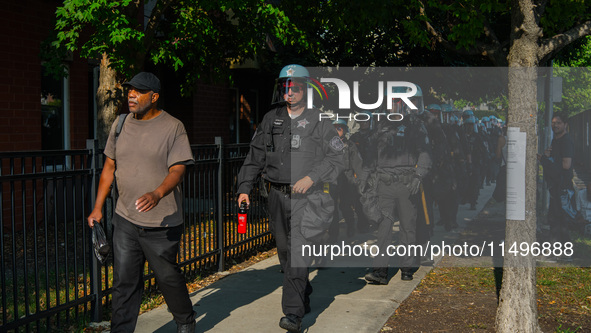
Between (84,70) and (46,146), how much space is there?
156 cm

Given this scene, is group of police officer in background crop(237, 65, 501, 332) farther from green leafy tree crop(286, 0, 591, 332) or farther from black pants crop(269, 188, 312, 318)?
green leafy tree crop(286, 0, 591, 332)

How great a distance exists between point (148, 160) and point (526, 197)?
2.86 meters

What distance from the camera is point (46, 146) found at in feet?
36.8

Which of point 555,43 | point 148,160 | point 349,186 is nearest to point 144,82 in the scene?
point 148,160

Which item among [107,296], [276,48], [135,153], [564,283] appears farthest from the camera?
[276,48]

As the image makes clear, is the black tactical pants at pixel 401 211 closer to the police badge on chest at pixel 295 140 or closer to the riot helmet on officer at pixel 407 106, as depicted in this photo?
the riot helmet on officer at pixel 407 106

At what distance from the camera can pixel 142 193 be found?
4.57 metres

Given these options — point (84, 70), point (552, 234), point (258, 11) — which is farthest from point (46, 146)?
point (552, 234)

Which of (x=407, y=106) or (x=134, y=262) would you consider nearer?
(x=134, y=262)

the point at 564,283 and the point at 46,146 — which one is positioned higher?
the point at 46,146

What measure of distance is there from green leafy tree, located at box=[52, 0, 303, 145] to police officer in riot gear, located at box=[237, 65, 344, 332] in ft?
7.42

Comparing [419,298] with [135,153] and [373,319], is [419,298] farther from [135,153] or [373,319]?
[135,153]

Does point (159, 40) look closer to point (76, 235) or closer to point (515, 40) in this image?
point (76, 235)

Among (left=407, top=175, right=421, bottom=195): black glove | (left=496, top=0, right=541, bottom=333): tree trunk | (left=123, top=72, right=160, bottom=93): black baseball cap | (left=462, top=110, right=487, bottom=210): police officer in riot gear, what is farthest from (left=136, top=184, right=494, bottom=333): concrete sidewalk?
(left=462, top=110, right=487, bottom=210): police officer in riot gear
